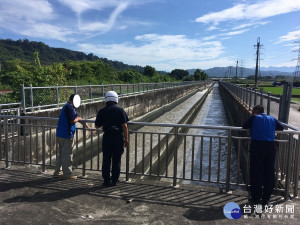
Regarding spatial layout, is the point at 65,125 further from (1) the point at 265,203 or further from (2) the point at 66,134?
(1) the point at 265,203

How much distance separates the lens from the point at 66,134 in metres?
5.25

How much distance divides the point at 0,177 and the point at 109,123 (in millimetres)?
2689

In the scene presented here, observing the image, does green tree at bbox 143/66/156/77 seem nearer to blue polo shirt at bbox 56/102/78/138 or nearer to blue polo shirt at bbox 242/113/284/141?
blue polo shirt at bbox 56/102/78/138

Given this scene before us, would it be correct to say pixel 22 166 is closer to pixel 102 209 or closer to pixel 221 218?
pixel 102 209

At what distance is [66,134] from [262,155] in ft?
11.8

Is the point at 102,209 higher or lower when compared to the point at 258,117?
lower

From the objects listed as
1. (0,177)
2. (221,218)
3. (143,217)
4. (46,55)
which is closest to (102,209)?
(143,217)

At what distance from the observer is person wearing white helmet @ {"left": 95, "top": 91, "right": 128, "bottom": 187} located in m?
4.80

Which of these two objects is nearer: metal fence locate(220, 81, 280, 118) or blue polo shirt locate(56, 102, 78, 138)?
blue polo shirt locate(56, 102, 78, 138)

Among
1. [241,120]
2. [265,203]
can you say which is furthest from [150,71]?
[265,203]

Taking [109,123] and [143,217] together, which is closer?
[143,217]

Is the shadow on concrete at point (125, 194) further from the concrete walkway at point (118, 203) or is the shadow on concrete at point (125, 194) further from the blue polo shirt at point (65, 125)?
the blue polo shirt at point (65, 125)

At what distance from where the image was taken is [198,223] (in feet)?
12.4

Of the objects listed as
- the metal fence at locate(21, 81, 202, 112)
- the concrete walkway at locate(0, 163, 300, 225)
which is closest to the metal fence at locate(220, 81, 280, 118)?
the concrete walkway at locate(0, 163, 300, 225)
